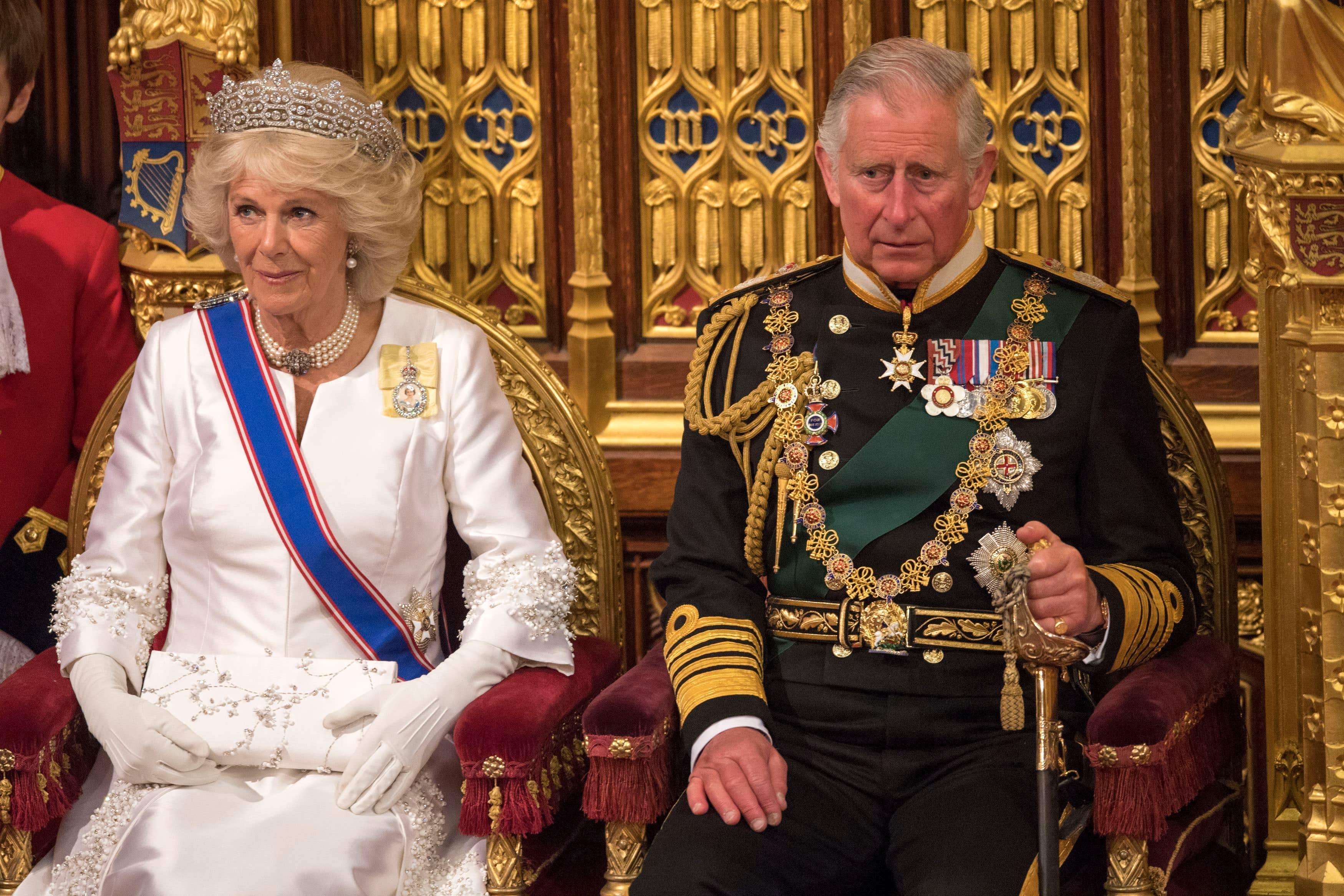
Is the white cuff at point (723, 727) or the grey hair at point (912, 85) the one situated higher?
the grey hair at point (912, 85)

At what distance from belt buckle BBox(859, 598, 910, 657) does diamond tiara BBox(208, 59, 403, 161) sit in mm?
1159

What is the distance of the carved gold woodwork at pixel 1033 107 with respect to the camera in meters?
3.53

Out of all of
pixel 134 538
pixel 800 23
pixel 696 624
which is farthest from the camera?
pixel 800 23

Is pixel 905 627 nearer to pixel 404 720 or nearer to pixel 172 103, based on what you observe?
pixel 404 720

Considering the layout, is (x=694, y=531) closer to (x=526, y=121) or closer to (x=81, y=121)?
(x=526, y=121)

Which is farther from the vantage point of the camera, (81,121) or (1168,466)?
(81,121)

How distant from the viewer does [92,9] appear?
3713 millimetres

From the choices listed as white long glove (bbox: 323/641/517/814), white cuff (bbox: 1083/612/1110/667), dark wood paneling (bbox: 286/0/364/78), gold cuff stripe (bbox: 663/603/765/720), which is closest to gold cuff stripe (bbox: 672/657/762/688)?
gold cuff stripe (bbox: 663/603/765/720)

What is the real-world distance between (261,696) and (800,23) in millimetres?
1850

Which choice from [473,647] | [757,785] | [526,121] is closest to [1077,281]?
[757,785]

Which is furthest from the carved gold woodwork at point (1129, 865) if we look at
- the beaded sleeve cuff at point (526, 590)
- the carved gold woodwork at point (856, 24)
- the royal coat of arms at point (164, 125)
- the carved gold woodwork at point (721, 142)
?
the royal coat of arms at point (164, 125)

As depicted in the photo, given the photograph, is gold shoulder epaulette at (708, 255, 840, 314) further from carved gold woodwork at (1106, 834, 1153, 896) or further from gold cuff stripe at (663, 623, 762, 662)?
carved gold woodwork at (1106, 834, 1153, 896)

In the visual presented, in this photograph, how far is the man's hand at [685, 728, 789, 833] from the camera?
7.95 ft

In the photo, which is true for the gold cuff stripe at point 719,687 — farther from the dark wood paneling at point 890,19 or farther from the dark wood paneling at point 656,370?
the dark wood paneling at point 890,19
